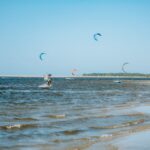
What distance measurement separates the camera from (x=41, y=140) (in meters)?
15.9

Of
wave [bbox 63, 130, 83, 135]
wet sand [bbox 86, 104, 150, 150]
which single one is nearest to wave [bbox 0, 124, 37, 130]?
wave [bbox 63, 130, 83, 135]

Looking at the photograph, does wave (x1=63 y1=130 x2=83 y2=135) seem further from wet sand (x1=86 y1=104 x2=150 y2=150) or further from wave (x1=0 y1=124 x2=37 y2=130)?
wave (x1=0 y1=124 x2=37 y2=130)

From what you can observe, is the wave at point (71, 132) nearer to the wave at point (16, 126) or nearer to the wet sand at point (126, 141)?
the wet sand at point (126, 141)

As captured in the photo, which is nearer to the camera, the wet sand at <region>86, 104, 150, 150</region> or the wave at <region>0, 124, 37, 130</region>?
the wet sand at <region>86, 104, 150, 150</region>

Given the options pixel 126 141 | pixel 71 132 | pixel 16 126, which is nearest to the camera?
pixel 126 141

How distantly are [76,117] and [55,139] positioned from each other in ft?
25.5

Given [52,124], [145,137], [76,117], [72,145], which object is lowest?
[72,145]

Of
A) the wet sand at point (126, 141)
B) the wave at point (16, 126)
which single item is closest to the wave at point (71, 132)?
the wet sand at point (126, 141)

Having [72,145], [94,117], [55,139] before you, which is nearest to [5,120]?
[94,117]

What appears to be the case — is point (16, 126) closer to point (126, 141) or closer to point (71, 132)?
point (71, 132)

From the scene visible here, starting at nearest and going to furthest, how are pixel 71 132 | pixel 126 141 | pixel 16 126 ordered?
1. pixel 126 141
2. pixel 71 132
3. pixel 16 126

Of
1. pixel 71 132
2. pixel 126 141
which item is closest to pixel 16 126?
pixel 71 132

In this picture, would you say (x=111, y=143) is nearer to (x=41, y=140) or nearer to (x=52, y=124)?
(x=41, y=140)

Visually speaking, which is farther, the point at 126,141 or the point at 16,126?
the point at 16,126
